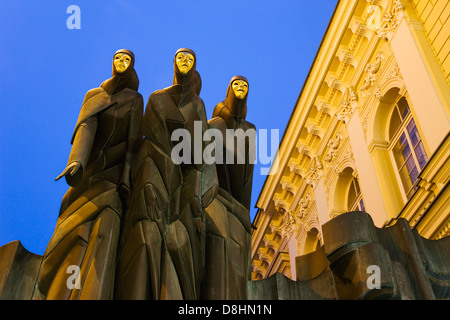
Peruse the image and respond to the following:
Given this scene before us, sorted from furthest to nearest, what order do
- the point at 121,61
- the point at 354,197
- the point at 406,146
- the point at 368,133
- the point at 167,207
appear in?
the point at 354,197, the point at 368,133, the point at 406,146, the point at 121,61, the point at 167,207

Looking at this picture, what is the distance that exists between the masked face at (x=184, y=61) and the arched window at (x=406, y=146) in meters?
7.55

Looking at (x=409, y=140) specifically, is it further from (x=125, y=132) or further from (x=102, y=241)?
(x=102, y=241)

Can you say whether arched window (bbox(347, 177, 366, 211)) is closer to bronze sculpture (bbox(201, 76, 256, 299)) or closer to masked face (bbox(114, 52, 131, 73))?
bronze sculpture (bbox(201, 76, 256, 299))

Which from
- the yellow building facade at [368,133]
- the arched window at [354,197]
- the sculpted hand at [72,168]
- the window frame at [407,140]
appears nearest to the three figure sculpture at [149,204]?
the sculpted hand at [72,168]

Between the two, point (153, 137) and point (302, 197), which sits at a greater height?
point (302, 197)

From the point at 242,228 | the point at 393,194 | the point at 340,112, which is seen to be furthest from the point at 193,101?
the point at 340,112

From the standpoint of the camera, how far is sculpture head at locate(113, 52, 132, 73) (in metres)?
5.15

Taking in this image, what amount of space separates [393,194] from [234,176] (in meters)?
7.57

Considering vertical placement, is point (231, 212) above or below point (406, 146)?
below

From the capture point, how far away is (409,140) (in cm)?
1201

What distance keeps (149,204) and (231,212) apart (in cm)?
113

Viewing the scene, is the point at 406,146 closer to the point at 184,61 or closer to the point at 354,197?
the point at 354,197

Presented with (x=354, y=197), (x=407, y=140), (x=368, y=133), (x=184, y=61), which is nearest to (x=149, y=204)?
(x=184, y=61)

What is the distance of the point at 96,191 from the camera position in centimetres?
449
